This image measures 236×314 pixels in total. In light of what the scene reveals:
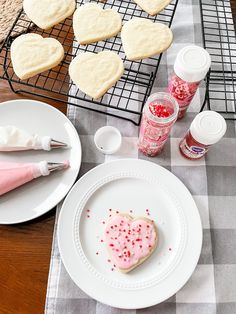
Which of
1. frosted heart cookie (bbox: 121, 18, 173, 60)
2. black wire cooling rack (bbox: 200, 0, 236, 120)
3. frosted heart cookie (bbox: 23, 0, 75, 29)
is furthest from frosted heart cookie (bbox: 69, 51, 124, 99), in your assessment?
black wire cooling rack (bbox: 200, 0, 236, 120)

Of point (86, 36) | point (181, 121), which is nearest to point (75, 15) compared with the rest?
point (86, 36)

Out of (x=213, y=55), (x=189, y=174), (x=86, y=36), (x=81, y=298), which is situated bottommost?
(x=81, y=298)

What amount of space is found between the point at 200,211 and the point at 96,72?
1.43ft

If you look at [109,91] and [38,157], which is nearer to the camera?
[38,157]

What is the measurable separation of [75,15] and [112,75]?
216mm

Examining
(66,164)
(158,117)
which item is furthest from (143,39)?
(66,164)

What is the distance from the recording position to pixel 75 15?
36.7 inches

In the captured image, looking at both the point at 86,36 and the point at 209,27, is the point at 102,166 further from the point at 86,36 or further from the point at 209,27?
the point at 209,27

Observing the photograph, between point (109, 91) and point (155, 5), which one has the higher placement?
point (155, 5)

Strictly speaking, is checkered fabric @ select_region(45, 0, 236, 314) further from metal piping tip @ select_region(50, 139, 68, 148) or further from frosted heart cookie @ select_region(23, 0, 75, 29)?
frosted heart cookie @ select_region(23, 0, 75, 29)

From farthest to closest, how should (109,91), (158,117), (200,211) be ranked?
(109,91) → (200,211) → (158,117)

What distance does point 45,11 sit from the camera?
36.5 inches

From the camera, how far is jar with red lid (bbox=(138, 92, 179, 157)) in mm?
764

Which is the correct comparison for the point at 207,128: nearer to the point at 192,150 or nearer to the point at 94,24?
the point at 192,150
